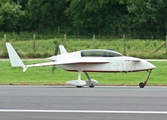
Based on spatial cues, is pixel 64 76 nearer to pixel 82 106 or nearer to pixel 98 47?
pixel 82 106

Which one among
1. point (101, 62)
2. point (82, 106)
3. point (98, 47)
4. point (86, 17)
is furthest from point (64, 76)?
point (86, 17)

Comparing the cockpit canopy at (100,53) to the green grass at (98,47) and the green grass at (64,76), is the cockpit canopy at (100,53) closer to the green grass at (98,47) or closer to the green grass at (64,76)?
the green grass at (64,76)

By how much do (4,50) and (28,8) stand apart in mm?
36149

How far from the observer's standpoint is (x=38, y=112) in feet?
37.0

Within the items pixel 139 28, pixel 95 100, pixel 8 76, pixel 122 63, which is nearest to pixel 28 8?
pixel 139 28

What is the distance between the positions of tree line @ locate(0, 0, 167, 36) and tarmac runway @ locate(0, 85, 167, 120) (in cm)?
4300

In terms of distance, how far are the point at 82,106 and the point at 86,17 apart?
5270 cm

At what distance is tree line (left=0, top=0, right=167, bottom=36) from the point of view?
58094mm

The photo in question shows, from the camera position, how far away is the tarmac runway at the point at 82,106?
10.8m

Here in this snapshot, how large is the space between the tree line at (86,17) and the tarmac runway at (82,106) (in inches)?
1693

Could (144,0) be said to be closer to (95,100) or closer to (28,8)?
(28,8)

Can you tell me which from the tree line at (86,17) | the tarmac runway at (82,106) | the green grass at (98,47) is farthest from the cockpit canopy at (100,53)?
the tree line at (86,17)

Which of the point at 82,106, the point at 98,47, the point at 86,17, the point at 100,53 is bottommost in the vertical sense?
the point at 98,47

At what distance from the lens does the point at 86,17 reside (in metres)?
64.6
